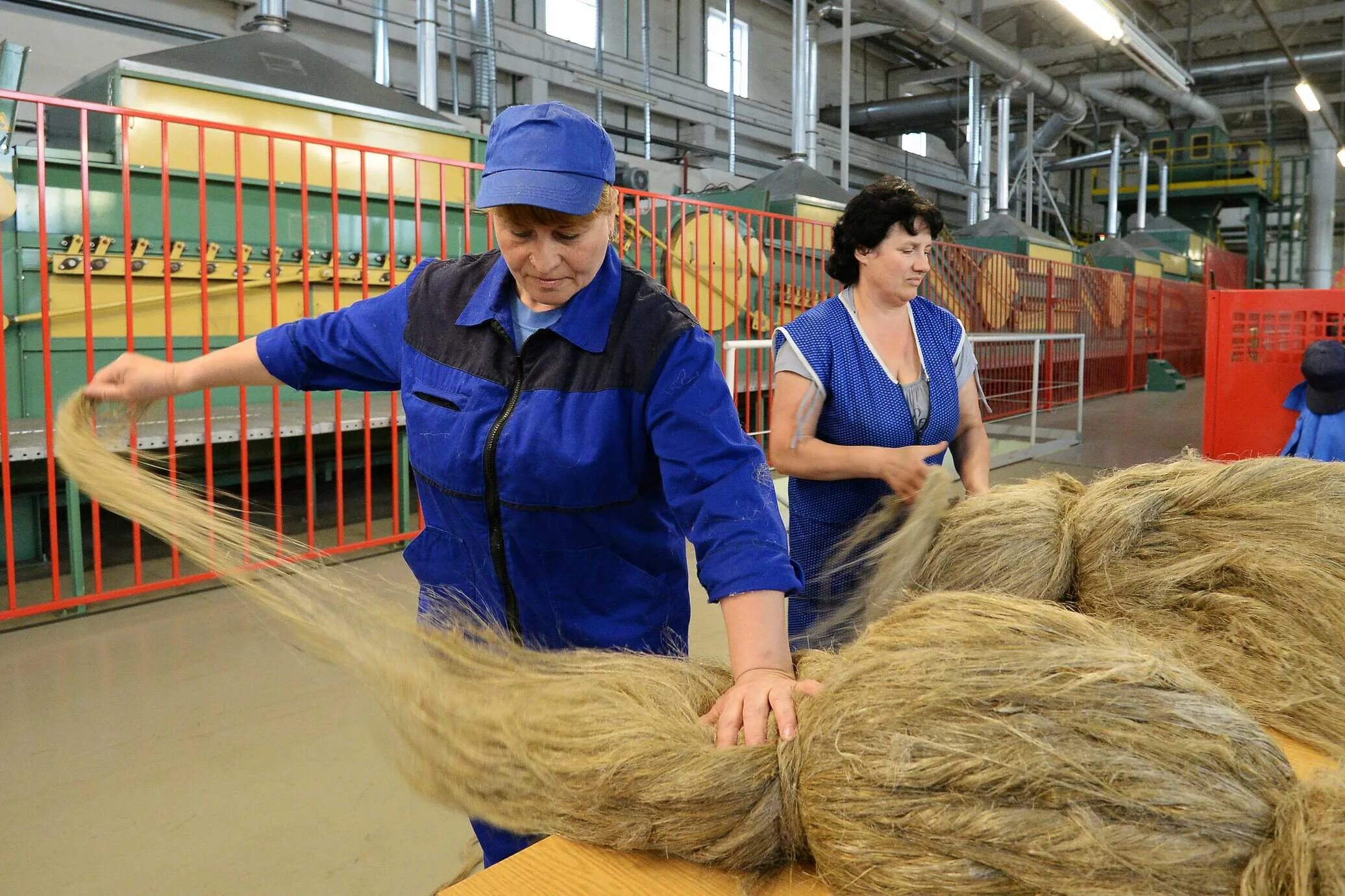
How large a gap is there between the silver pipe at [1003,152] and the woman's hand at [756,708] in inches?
542

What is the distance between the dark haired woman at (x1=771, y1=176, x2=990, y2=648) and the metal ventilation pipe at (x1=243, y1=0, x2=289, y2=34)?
5466mm

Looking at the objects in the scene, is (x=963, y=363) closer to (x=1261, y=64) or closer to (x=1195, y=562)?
(x=1195, y=562)

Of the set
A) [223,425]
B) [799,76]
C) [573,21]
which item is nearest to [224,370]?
[223,425]

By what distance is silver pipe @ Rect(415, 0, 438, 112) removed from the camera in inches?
286

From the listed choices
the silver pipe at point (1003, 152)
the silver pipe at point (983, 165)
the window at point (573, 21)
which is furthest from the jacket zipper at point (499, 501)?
the silver pipe at point (983, 165)

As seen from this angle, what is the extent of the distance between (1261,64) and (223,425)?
769 inches

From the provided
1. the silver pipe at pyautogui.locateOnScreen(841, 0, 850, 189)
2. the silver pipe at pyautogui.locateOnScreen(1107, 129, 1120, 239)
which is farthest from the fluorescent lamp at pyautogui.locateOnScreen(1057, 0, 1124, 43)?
the silver pipe at pyautogui.locateOnScreen(1107, 129, 1120, 239)

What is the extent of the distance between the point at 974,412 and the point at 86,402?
1826 millimetres

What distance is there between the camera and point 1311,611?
1.00 m

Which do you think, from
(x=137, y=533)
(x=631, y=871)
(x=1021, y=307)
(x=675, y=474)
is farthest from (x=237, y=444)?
(x=1021, y=307)

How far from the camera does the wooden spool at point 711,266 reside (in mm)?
6094

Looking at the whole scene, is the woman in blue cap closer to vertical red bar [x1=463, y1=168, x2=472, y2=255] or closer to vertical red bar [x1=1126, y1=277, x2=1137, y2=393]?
vertical red bar [x1=463, y1=168, x2=472, y2=255]

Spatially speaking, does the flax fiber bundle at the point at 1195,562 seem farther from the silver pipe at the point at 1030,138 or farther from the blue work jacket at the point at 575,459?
the silver pipe at the point at 1030,138

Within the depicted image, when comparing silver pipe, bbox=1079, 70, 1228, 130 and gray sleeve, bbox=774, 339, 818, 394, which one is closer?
gray sleeve, bbox=774, 339, 818, 394
